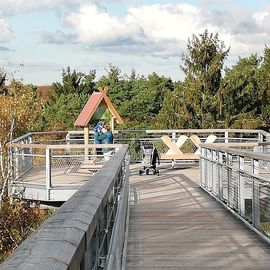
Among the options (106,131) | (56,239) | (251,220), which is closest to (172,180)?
(106,131)

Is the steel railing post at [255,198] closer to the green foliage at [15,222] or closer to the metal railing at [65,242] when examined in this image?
the metal railing at [65,242]

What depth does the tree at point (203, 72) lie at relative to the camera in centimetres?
3838

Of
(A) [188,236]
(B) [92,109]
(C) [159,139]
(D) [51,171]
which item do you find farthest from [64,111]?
(A) [188,236]

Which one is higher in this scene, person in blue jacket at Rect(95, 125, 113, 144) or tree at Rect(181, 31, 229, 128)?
tree at Rect(181, 31, 229, 128)

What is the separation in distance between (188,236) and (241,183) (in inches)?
55.2

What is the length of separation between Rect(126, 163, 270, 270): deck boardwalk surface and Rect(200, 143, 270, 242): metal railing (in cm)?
17

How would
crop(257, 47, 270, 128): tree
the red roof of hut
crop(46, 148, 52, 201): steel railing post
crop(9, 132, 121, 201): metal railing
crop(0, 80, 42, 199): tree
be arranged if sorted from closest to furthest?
crop(46, 148, 52, 201): steel railing post
crop(9, 132, 121, 201): metal railing
the red roof of hut
crop(0, 80, 42, 199): tree
crop(257, 47, 270, 128): tree

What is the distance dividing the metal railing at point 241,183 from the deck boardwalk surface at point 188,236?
0.55 feet

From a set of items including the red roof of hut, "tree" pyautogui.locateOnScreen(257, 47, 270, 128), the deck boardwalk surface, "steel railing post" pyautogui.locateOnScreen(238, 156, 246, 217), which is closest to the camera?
the deck boardwalk surface

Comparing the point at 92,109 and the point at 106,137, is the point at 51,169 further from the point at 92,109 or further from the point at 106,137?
the point at 92,109

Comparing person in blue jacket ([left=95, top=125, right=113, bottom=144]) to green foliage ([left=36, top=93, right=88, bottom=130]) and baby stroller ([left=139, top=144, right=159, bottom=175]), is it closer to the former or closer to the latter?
baby stroller ([left=139, top=144, right=159, bottom=175])

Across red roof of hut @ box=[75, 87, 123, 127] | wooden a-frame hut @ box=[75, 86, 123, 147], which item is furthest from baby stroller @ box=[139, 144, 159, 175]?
red roof of hut @ box=[75, 87, 123, 127]

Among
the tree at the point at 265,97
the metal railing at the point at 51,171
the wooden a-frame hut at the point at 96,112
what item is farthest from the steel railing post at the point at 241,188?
the tree at the point at 265,97

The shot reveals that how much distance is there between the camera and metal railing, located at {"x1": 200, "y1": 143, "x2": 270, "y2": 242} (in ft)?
24.8
